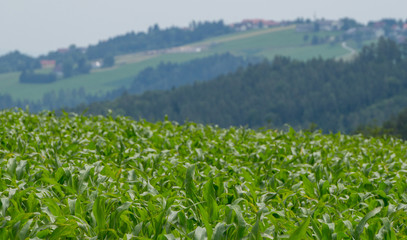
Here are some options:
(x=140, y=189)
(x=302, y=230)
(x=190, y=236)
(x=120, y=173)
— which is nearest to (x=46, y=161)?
(x=120, y=173)

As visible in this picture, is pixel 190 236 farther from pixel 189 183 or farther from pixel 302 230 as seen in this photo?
pixel 189 183

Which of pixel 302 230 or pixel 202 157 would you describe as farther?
pixel 202 157

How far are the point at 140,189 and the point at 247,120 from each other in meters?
191

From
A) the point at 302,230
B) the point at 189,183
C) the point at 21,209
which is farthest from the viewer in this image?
the point at 189,183

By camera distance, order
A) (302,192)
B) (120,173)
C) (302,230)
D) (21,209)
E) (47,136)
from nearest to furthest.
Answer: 1. (302,230)
2. (21,209)
3. (302,192)
4. (120,173)
5. (47,136)

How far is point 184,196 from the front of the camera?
15.6 ft

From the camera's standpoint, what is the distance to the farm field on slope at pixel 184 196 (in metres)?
3.46

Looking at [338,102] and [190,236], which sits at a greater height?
[190,236]

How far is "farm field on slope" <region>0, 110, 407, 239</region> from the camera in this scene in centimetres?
346

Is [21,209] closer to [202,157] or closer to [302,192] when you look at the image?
[302,192]

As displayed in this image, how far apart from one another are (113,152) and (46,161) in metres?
1.44

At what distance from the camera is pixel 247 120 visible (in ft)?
642

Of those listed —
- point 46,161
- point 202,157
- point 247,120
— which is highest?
point 46,161

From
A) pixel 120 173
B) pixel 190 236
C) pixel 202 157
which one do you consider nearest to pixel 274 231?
Result: pixel 190 236
